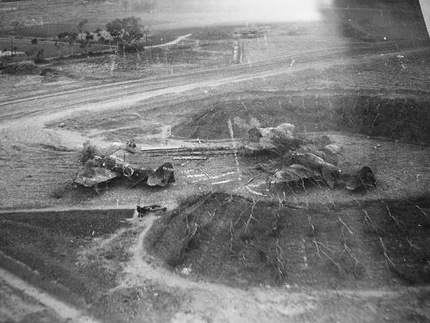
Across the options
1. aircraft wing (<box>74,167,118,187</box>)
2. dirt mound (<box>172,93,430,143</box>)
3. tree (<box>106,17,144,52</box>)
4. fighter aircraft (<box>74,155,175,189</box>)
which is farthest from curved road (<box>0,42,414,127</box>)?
aircraft wing (<box>74,167,118,187</box>)

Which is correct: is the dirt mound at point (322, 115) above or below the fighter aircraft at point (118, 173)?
above

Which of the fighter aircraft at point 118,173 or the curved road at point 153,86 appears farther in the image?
the curved road at point 153,86

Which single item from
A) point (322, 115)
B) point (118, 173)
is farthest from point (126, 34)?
point (118, 173)

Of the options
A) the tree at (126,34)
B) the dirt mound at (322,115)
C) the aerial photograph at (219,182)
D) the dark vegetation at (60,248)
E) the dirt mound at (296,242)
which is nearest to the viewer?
the aerial photograph at (219,182)

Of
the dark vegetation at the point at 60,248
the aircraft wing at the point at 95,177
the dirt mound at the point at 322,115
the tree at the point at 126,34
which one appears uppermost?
the tree at the point at 126,34

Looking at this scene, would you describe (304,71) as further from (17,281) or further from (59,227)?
(17,281)

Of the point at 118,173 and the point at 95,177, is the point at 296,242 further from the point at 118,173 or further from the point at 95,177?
the point at 95,177

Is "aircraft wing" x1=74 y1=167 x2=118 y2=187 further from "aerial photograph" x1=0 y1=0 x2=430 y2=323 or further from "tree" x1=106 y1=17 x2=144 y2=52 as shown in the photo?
"tree" x1=106 y1=17 x2=144 y2=52

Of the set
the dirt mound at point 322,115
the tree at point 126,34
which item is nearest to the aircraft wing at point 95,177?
the dirt mound at point 322,115

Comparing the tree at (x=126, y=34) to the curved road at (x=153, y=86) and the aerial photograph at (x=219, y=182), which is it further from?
the curved road at (x=153, y=86)
